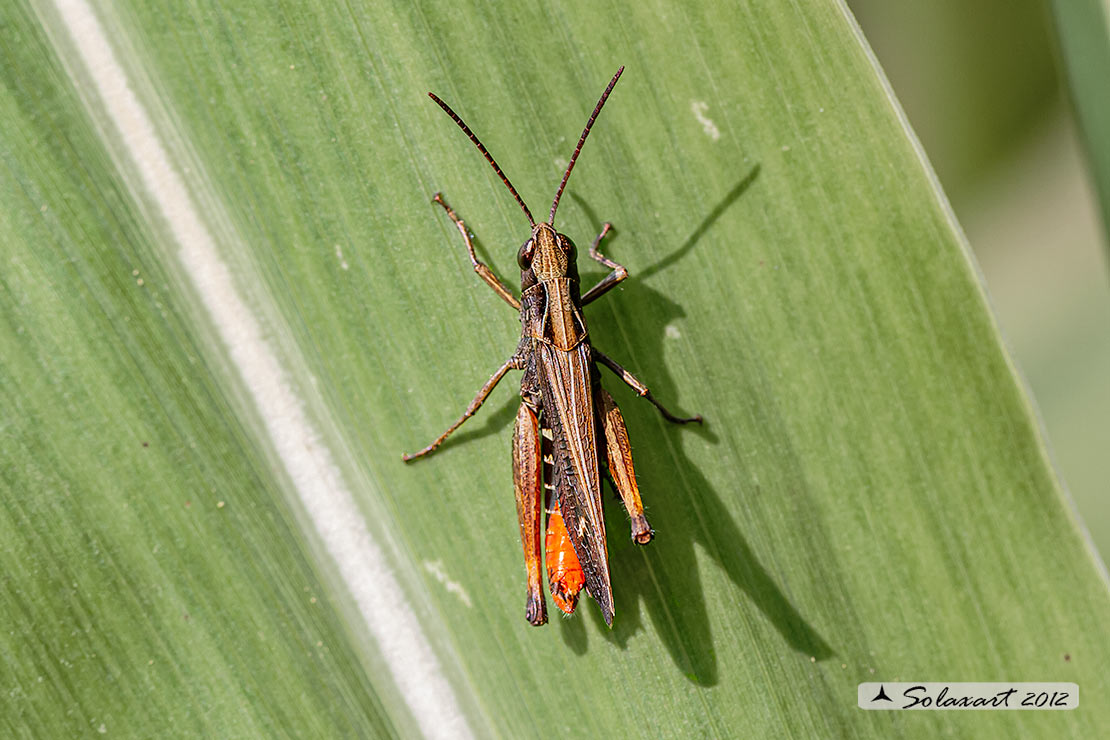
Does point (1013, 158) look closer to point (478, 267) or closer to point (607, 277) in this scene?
point (607, 277)

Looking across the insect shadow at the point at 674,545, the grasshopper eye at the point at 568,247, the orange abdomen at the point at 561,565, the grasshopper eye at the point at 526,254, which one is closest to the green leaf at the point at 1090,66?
the insect shadow at the point at 674,545

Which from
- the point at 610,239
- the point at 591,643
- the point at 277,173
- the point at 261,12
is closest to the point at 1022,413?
the point at 610,239

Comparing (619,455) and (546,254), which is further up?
(546,254)

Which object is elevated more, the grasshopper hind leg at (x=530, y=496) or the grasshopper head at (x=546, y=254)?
the grasshopper head at (x=546, y=254)

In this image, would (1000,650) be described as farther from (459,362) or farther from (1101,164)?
(459,362)

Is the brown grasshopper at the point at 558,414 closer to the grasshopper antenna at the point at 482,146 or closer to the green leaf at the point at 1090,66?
the grasshopper antenna at the point at 482,146

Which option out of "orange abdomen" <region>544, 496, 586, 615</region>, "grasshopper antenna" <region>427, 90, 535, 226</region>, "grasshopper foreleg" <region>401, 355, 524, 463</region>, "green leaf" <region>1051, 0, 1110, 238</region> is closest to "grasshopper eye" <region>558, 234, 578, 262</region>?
"grasshopper antenna" <region>427, 90, 535, 226</region>

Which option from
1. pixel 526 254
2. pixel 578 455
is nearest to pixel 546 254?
pixel 526 254

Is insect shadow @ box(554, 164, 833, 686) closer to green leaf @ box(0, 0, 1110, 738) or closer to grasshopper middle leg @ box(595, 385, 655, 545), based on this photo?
green leaf @ box(0, 0, 1110, 738)
